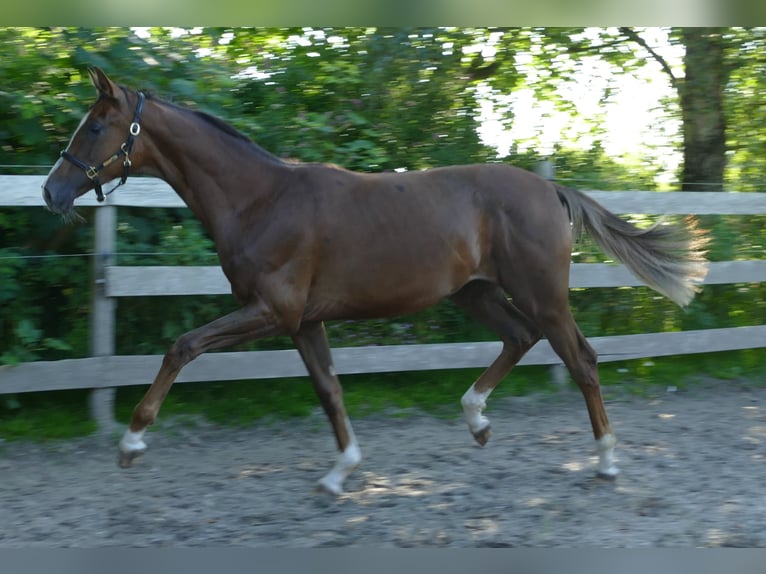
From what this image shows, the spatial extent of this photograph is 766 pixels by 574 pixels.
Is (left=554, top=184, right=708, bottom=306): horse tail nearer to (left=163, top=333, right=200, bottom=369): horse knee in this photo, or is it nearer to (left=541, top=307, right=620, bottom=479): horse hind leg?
(left=541, top=307, right=620, bottom=479): horse hind leg

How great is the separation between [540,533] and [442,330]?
9.05 feet

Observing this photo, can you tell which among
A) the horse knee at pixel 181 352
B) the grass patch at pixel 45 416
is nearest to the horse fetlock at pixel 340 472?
the horse knee at pixel 181 352

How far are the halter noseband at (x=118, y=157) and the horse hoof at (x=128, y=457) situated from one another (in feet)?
4.03

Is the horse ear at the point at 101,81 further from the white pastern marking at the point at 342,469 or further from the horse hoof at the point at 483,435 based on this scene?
the horse hoof at the point at 483,435

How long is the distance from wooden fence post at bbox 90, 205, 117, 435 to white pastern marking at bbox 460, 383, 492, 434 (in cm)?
213

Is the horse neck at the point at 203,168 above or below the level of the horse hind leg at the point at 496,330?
above

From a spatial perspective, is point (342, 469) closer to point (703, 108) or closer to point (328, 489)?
point (328, 489)

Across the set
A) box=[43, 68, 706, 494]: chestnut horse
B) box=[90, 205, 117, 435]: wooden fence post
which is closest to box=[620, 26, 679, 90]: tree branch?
box=[43, 68, 706, 494]: chestnut horse

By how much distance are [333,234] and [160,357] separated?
1.59 metres

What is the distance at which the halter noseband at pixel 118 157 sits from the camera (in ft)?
13.3

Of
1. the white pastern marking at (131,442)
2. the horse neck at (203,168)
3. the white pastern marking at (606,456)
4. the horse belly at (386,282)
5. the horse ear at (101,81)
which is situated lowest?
the white pastern marking at (606,456)

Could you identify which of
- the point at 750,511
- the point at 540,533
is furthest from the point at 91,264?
the point at 750,511

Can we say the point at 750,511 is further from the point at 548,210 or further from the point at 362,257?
the point at 362,257

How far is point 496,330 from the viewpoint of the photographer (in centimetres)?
485
